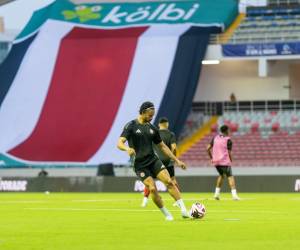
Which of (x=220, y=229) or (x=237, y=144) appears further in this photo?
(x=237, y=144)

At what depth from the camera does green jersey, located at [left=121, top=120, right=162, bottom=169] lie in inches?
769

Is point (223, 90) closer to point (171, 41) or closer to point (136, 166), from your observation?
point (171, 41)

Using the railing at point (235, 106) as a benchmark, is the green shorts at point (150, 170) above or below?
above

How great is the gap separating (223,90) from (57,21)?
9.47 meters

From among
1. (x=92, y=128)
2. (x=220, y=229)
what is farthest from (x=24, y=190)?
(x=220, y=229)

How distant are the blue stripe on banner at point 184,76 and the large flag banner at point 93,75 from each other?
5cm

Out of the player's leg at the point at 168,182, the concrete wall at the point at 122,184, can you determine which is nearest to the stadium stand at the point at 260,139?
the concrete wall at the point at 122,184

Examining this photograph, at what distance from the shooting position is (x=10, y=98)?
5562 centimetres

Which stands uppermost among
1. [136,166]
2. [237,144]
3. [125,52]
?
[136,166]

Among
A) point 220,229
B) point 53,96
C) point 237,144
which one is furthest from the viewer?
point 53,96

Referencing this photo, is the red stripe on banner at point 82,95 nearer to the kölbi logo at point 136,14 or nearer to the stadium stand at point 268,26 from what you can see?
the kölbi logo at point 136,14

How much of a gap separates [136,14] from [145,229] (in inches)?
1557

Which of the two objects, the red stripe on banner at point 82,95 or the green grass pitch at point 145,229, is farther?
the red stripe on banner at point 82,95

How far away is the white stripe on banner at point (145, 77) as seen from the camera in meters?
51.5
